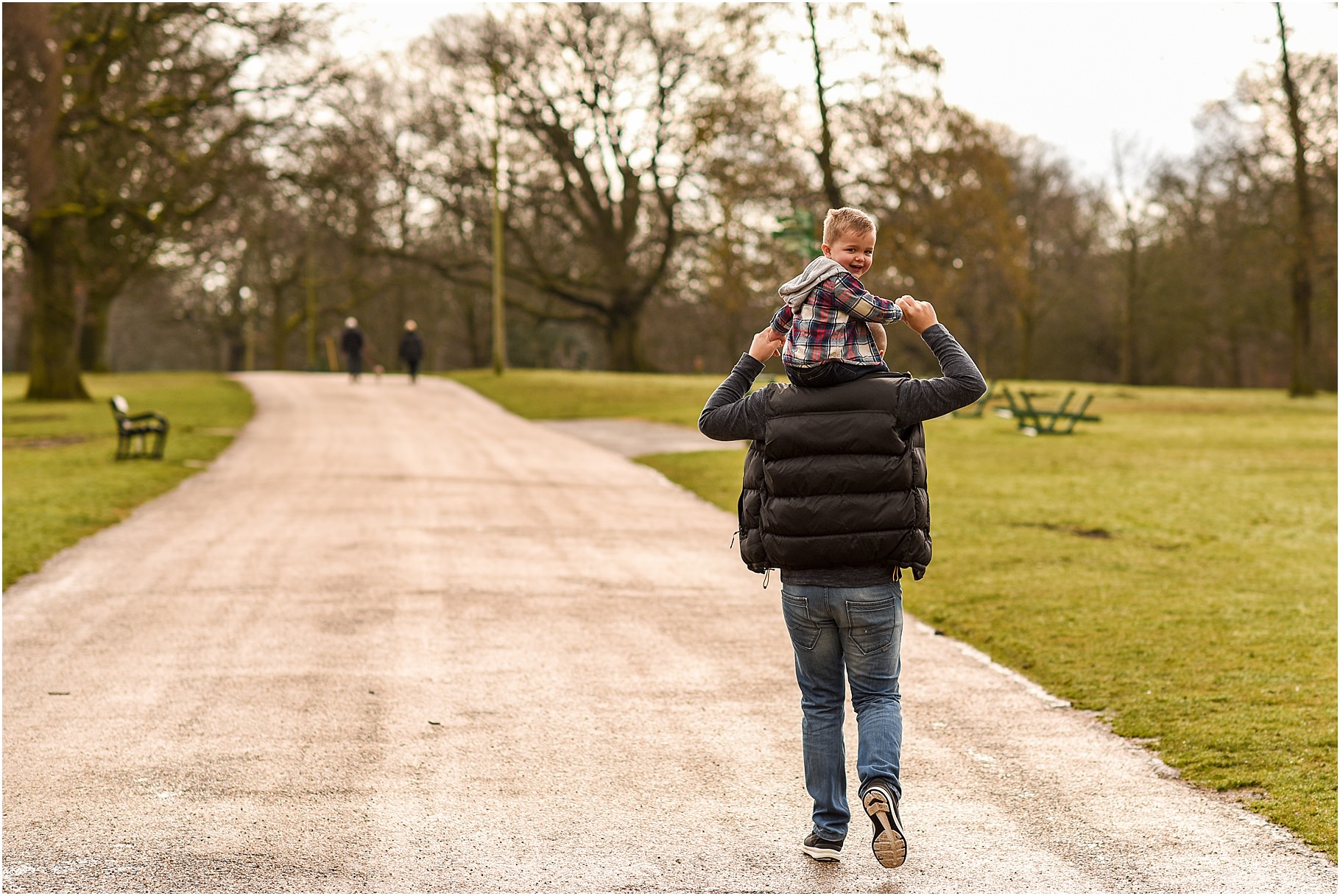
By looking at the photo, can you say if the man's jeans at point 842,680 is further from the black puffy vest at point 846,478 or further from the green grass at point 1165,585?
the green grass at point 1165,585

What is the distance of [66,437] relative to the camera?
74.3 feet

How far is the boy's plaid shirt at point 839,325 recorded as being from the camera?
3781 mm

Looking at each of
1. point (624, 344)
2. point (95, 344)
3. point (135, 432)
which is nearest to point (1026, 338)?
point (624, 344)

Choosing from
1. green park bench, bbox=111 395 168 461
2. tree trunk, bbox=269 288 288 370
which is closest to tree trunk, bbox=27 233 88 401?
green park bench, bbox=111 395 168 461

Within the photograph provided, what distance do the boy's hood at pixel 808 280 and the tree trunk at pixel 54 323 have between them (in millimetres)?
28655

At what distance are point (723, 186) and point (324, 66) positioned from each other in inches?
368

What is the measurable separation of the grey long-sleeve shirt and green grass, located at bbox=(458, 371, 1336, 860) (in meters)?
2.01

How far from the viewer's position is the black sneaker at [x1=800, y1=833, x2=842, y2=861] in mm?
4043

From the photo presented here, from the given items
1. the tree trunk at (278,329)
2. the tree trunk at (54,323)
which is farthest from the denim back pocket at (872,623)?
the tree trunk at (278,329)

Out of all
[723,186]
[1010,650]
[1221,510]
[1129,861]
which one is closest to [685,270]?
[723,186]

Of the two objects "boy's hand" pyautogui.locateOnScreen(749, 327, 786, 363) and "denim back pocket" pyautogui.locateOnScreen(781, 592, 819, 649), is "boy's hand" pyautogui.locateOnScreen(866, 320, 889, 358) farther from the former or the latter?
"denim back pocket" pyautogui.locateOnScreen(781, 592, 819, 649)

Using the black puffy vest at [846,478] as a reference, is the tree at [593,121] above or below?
above

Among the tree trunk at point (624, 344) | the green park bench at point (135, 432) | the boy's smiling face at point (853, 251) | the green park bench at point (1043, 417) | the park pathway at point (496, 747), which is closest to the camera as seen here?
the boy's smiling face at point (853, 251)

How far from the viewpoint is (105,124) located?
2628 centimetres
